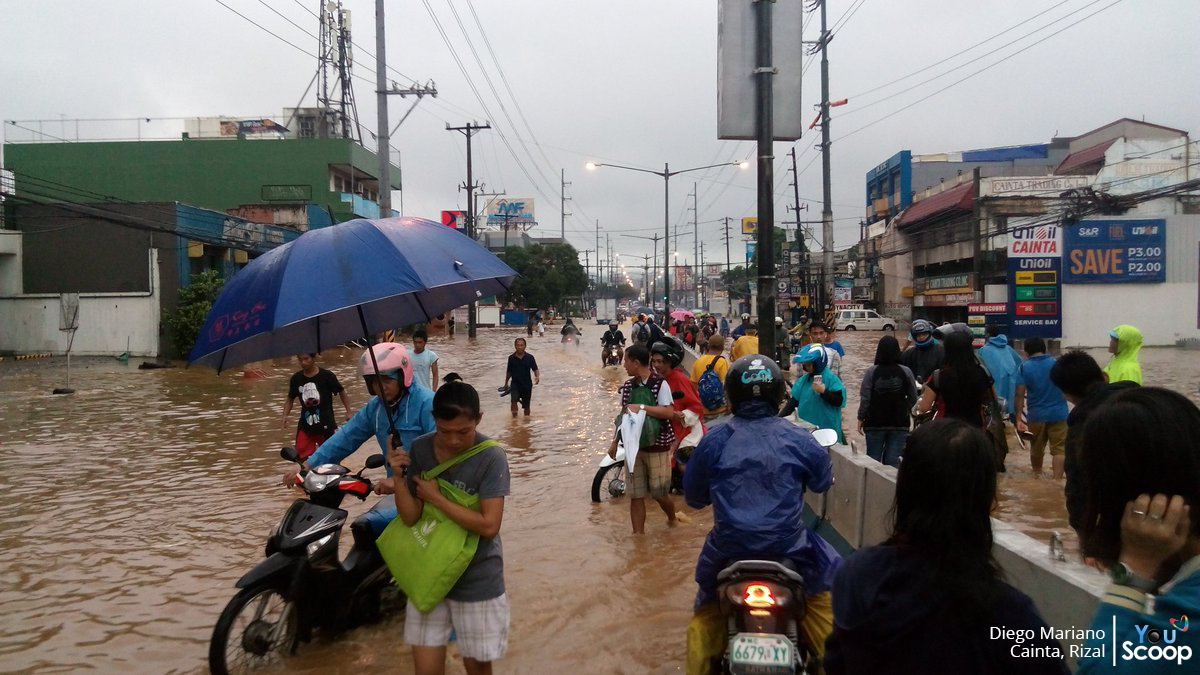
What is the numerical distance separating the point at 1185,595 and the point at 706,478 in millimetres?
1988

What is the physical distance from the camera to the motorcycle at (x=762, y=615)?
9.11 ft

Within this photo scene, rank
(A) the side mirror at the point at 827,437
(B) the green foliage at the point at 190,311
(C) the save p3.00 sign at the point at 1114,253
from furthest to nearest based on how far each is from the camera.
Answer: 1. (C) the save p3.00 sign at the point at 1114,253
2. (B) the green foliage at the point at 190,311
3. (A) the side mirror at the point at 827,437

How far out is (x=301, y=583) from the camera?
14.1ft

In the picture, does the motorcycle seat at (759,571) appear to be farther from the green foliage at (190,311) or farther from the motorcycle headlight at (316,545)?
the green foliage at (190,311)

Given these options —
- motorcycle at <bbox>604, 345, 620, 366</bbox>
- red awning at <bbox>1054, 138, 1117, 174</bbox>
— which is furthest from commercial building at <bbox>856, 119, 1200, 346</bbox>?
motorcycle at <bbox>604, 345, 620, 366</bbox>

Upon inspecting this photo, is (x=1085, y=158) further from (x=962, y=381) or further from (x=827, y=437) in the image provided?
(x=827, y=437)

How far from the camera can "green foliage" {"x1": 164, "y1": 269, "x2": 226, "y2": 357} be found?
28578mm

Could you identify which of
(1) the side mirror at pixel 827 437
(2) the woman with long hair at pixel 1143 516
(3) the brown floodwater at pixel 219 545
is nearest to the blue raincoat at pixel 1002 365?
(3) the brown floodwater at pixel 219 545

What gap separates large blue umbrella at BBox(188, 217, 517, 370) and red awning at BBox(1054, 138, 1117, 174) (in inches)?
1969

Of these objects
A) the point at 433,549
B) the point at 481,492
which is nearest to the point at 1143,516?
the point at 481,492

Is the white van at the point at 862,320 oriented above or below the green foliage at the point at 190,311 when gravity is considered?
below

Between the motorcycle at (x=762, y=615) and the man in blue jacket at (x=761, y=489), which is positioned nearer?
the motorcycle at (x=762, y=615)

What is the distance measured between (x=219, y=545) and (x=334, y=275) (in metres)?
4.69

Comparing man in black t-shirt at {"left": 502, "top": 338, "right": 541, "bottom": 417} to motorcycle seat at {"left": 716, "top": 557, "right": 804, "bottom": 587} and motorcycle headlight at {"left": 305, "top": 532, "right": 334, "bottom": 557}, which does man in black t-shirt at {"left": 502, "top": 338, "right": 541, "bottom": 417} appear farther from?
motorcycle seat at {"left": 716, "top": 557, "right": 804, "bottom": 587}
